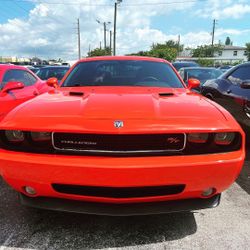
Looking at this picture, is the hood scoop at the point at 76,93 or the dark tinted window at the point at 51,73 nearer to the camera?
the hood scoop at the point at 76,93

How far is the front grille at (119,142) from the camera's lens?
2393 millimetres

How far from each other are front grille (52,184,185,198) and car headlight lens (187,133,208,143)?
13.3 inches

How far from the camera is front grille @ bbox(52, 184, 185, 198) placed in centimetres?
240

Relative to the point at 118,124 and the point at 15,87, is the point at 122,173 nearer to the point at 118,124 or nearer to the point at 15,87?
the point at 118,124

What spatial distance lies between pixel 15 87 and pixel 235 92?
11.0ft

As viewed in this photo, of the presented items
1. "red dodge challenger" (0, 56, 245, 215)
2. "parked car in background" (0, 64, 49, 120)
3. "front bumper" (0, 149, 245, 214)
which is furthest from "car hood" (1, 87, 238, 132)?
"parked car in background" (0, 64, 49, 120)

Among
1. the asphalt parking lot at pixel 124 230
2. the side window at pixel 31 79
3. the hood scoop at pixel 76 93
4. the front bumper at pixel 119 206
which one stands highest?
the hood scoop at pixel 76 93

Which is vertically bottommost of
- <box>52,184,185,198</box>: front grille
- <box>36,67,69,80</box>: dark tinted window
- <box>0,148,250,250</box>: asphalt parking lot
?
<box>0,148,250,250</box>: asphalt parking lot

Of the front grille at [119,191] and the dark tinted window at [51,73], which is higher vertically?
the dark tinted window at [51,73]

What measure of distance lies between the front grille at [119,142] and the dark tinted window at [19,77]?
3.20 m

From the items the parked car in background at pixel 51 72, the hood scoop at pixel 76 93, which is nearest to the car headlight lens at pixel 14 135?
the hood scoop at pixel 76 93

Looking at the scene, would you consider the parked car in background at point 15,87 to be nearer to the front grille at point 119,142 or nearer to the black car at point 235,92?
the front grille at point 119,142

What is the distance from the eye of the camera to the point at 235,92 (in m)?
5.34

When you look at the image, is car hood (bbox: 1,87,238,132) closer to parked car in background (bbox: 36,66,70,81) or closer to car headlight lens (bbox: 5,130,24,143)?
car headlight lens (bbox: 5,130,24,143)
